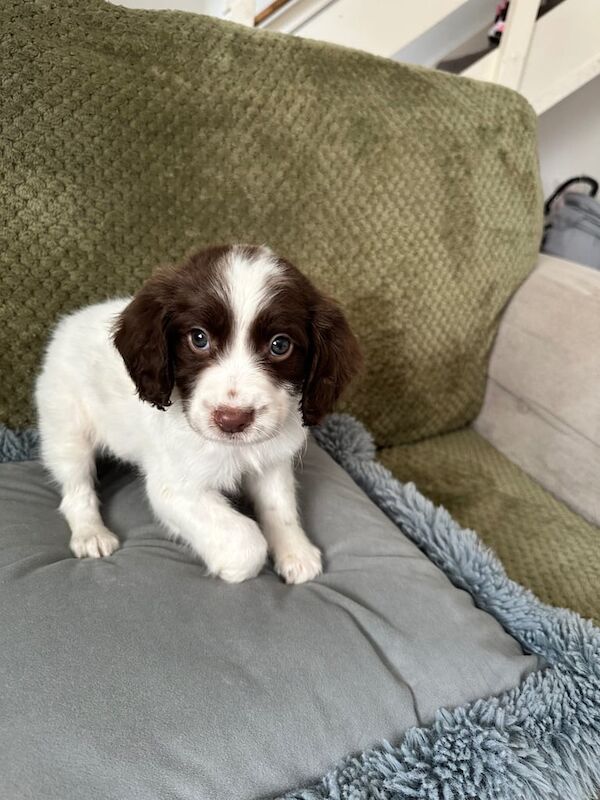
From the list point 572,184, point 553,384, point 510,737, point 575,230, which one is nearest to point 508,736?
point 510,737

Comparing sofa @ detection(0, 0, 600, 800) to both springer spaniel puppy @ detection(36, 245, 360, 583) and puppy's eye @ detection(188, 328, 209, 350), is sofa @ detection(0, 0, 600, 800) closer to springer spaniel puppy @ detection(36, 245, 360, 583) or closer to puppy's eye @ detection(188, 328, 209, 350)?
springer spaniel puppy @ detection(36, 245, 360, 583)

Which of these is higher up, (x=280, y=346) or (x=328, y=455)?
(x=280, y=346)

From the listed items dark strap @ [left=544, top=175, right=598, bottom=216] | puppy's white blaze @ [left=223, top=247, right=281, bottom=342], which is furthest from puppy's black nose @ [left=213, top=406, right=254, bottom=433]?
dark strap @ [left=544, top=175, right=598, bottom=216]

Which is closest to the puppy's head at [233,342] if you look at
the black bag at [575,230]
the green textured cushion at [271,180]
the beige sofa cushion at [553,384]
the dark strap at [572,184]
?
the green textured cushion at [271,180]

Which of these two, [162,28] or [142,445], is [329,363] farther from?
[162,28]

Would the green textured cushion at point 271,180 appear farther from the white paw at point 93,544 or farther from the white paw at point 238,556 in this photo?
the white paw at point 238,556

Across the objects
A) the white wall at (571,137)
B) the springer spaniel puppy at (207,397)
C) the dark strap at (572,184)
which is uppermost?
the white wall at (571,137)

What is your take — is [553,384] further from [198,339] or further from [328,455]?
[198,339]
